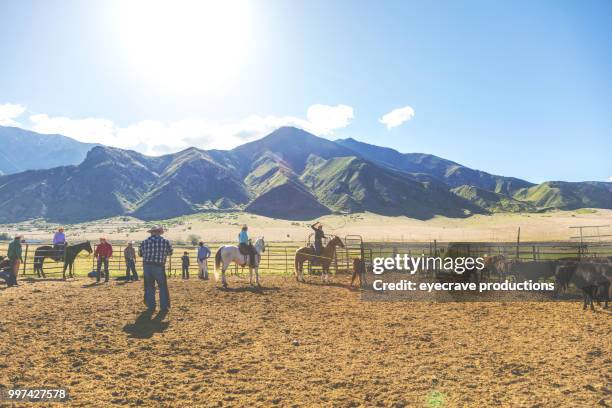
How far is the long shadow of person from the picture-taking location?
845cm

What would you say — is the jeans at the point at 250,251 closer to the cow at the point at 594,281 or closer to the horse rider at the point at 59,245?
the horse rider at the point at 59,245

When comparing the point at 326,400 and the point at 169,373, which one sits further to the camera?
the point at 169,373

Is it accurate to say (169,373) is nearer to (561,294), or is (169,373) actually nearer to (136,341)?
(136,341)

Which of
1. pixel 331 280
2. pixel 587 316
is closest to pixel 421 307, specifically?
pixel 587 316

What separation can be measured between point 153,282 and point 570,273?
44.6 ft

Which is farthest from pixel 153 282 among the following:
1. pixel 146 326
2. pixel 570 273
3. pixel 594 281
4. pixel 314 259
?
pixel 570 273

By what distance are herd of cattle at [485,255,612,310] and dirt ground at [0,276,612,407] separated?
27.8 inches

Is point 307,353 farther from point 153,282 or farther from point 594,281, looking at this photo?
point 594,281

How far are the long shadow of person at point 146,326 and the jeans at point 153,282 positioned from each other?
1.23 feet

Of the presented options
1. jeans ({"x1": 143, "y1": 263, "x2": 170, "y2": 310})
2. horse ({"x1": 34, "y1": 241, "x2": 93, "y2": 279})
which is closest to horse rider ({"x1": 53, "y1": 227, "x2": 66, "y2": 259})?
horse ({"x1": 34, "y1": 241, "x2": 93, "y2": 279})

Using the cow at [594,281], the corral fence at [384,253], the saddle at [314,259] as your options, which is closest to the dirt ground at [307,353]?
the cow at [594,281]

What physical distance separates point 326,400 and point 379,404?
2.49 feet

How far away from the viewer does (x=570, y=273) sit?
13.1 meters

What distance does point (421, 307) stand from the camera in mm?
12117
